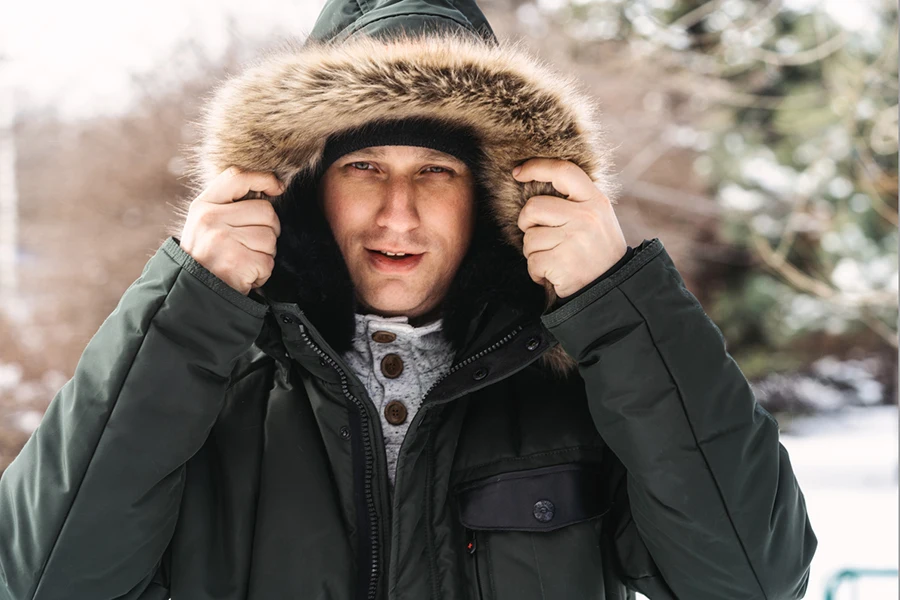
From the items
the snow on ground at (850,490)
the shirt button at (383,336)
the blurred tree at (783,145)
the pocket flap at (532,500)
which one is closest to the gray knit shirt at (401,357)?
the shirt button at (383,336)

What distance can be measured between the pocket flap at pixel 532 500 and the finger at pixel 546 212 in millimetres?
448

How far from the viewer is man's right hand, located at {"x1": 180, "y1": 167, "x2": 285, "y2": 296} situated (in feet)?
4.21

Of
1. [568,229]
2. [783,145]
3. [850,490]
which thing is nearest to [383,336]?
[568,229]

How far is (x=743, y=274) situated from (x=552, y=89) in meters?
8.52

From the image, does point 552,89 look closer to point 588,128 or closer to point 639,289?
point 588,128

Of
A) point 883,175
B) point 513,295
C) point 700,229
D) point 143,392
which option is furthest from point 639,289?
point 700,229

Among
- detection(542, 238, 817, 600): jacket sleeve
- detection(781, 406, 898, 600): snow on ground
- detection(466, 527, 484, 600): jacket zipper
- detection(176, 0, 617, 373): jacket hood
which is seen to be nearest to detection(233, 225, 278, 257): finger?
detection(176, 0, 617, 373): jacket hood

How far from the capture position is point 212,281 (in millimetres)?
1256

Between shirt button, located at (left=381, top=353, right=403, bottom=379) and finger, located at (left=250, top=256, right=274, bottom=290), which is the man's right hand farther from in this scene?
shirt button, located at (left=381, top=353, right=403, bottom=379)

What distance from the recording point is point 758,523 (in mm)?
1244

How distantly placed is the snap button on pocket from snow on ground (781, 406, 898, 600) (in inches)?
78.8

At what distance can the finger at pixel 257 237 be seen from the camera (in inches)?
51.6

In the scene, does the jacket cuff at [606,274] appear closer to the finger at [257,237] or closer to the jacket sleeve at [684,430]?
the jacket sleeve at [684,430]

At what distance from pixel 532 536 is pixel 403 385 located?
1.35ft
